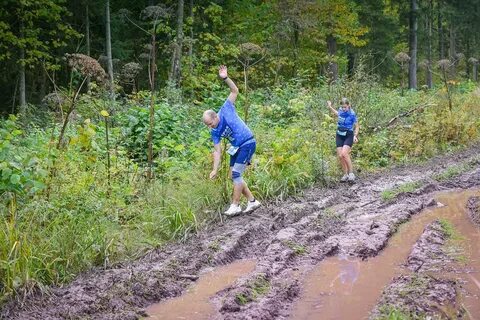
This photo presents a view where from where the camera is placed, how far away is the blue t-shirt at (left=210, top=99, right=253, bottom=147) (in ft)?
27.8

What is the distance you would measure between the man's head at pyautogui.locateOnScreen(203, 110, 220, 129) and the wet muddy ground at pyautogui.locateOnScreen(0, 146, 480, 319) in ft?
4.97

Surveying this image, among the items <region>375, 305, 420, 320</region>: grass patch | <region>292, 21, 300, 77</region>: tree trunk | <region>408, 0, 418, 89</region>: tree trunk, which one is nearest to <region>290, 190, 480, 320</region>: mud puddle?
<region>375, 305, 420, 320</region>: grass patch

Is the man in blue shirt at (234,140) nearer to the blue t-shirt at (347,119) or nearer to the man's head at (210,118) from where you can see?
the man's head at (210,118)

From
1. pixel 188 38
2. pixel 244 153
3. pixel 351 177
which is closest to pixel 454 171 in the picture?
pixel 351 177

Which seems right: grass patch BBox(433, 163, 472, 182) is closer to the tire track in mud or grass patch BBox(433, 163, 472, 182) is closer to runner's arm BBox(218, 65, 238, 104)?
the tire track in mud

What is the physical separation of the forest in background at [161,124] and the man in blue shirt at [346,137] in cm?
29

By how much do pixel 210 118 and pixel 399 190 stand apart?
14.0 feet

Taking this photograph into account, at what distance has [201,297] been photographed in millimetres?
5668

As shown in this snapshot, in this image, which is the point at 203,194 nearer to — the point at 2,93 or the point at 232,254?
the point at 232,254

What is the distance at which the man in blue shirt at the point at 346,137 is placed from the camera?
11.6m

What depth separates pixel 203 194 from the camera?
8773mm

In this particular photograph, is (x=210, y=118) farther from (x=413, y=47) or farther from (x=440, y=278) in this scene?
(x=413, y=47)

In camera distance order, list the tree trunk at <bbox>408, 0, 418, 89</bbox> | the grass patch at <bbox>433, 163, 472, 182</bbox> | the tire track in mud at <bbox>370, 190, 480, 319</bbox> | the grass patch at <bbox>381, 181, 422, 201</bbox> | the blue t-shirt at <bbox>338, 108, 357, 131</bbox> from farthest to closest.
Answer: the tree trunk at <bbox>408, 0, 418, 89</bbox>
the grass patch at <bbox>433, 163, 472, 182</bbox>
the blue t-shirt at <bbox>338, 108, 357, 131</bbox>
the grass patch at <bbox>381, 181, 422, 201</bbox>
the tire track in mud at <bbox>370, 190, 480, 319</bbox>

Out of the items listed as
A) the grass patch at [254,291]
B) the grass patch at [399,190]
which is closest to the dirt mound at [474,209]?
the grass patch at [399,190]
